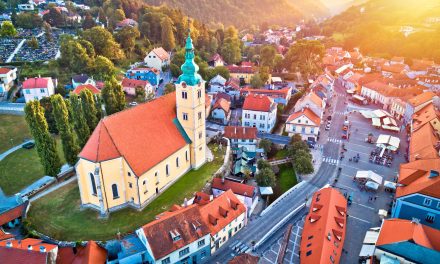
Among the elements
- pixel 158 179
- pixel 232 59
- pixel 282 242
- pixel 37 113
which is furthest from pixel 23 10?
pixel 282 242

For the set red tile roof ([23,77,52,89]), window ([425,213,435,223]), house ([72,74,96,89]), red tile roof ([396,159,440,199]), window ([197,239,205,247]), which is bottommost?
window ([197,239,205,247])

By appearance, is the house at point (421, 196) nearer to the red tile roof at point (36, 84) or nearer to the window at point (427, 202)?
the window at point (427, 202)

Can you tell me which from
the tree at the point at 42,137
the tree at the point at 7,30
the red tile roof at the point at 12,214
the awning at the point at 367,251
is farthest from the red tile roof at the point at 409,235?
the tree at the point at 7,30

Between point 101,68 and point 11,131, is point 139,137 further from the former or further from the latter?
point 101,68

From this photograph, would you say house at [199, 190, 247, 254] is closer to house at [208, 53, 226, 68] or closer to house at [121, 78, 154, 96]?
house at [121, 78, 154, 96]

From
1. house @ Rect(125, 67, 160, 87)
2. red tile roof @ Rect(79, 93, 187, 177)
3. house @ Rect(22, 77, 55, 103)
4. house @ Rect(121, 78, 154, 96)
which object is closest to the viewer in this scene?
red tile roof @ Rect(79, 93, 187, 177)

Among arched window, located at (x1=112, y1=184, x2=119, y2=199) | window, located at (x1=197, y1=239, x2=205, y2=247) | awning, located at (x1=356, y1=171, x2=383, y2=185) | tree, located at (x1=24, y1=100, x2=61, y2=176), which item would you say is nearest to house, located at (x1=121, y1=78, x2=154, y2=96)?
tree, located at (x1=24, y1=100, x2=61, y2=176)
